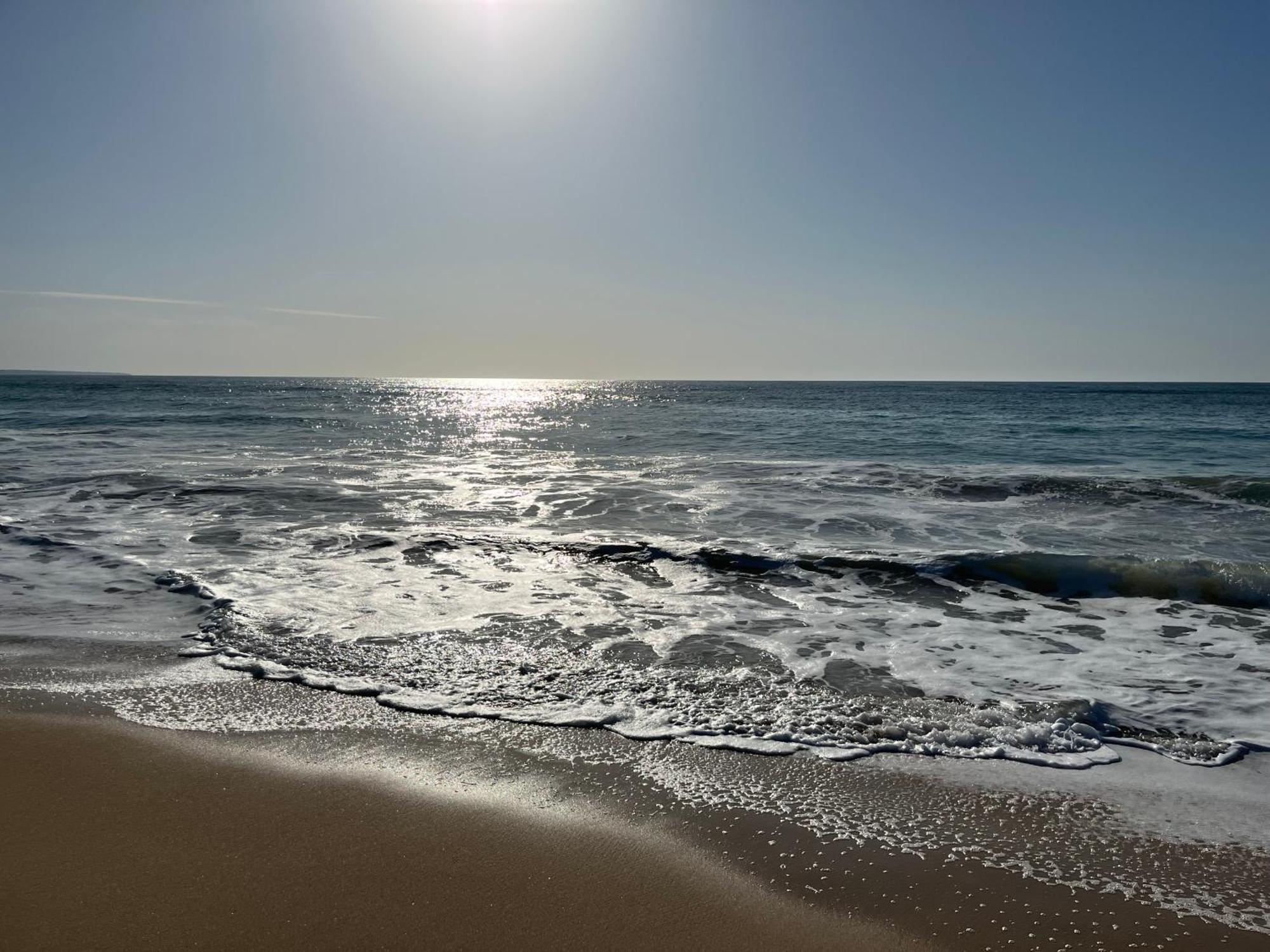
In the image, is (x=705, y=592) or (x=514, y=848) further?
(x=705, y=592)

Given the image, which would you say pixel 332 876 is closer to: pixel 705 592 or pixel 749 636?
pixel 749 636

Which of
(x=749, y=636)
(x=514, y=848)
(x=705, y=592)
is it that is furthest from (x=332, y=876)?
(x=705, y=592)

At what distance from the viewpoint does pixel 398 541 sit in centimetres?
856

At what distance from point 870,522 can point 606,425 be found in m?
22.6

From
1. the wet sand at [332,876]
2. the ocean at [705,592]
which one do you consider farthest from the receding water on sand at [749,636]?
the wet sand at [332,876]

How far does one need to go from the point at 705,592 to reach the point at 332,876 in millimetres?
4633

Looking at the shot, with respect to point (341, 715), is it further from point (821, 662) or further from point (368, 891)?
point (821, 662)

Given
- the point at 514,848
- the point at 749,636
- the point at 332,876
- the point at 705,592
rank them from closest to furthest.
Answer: the point at 332,876 < the point at 514,848 < the point at 749,636 < the point at 705,592

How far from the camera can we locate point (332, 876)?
8.73 feet

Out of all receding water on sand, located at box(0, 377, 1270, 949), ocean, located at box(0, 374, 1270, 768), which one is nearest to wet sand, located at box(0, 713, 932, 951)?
receding water on sand, located at box(0, 377, 1270, 949)

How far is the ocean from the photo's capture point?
14.0ft

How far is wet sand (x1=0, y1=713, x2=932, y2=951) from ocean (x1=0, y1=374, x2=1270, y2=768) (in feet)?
3.29

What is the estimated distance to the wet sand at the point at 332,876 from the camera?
7.81 feet

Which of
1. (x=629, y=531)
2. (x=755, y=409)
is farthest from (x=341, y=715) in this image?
(x=755, y=409)
